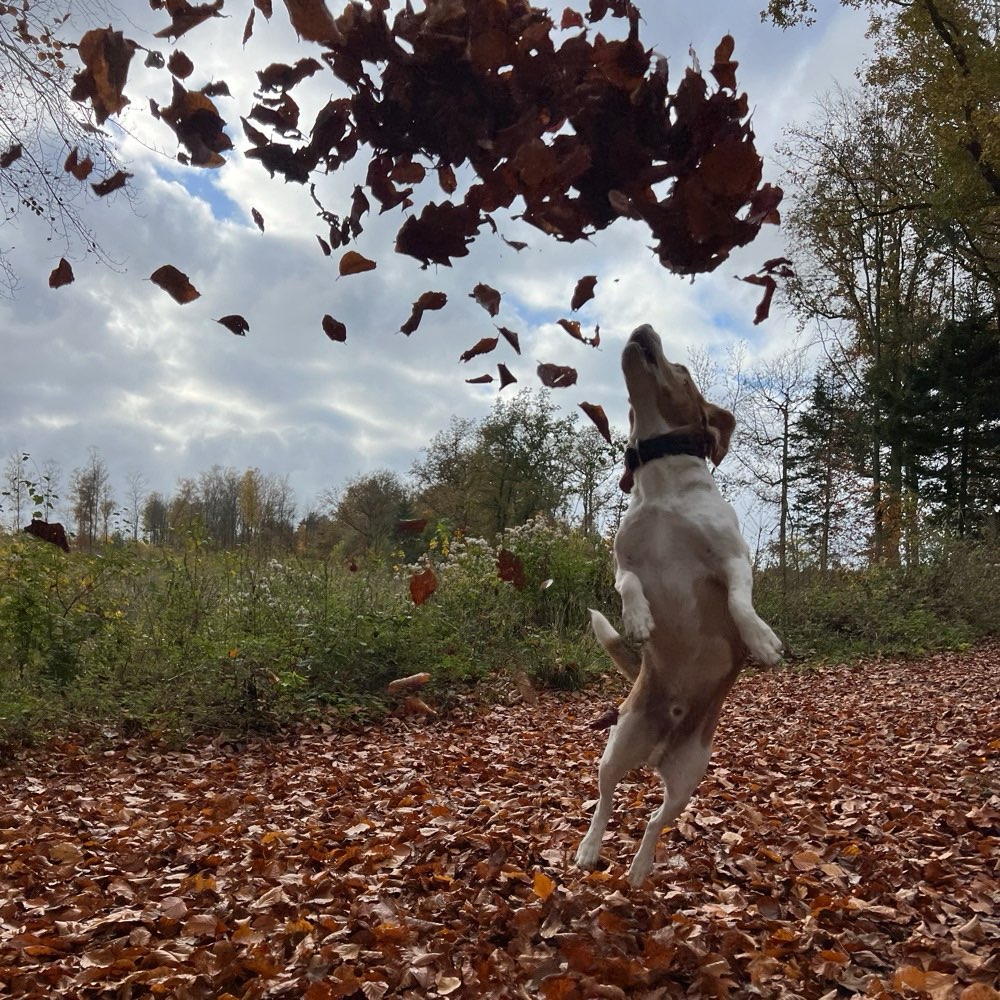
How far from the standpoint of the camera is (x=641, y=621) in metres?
2.46

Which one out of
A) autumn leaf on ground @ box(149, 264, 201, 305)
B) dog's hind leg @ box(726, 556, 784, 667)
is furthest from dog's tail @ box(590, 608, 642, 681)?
autumn leaf on ground @ box(149, 264, 201, 305)

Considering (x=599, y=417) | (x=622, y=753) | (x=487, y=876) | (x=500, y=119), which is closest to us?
(x=500, y=119)

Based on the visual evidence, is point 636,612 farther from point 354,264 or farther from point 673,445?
point 354,264

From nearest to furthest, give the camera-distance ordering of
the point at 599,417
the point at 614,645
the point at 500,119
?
1. the point at 500,119
2. the point at 599,417
3. the point at 614,645

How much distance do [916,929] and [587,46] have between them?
3049 mm

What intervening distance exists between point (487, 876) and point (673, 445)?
1.94 m

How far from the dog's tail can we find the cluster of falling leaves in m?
1.42

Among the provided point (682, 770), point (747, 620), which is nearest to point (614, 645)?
point (682, 770)

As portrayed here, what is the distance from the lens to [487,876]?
10.9 ft

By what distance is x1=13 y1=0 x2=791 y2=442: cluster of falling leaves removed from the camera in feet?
5.32

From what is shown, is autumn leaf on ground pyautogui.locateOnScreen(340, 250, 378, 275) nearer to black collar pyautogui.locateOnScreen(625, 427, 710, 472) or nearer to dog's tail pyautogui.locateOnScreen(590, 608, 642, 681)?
black collar pyautogui.locateOnScreen(625, 427, 710, 472)

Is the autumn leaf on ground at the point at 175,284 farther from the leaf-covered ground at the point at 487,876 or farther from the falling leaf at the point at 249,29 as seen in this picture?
the leaf-covered ground at the point at 487,876

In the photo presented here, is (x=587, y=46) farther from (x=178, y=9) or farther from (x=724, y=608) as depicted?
(x=724, y=608)

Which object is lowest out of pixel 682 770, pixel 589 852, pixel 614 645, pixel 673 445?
pixel 589 852
